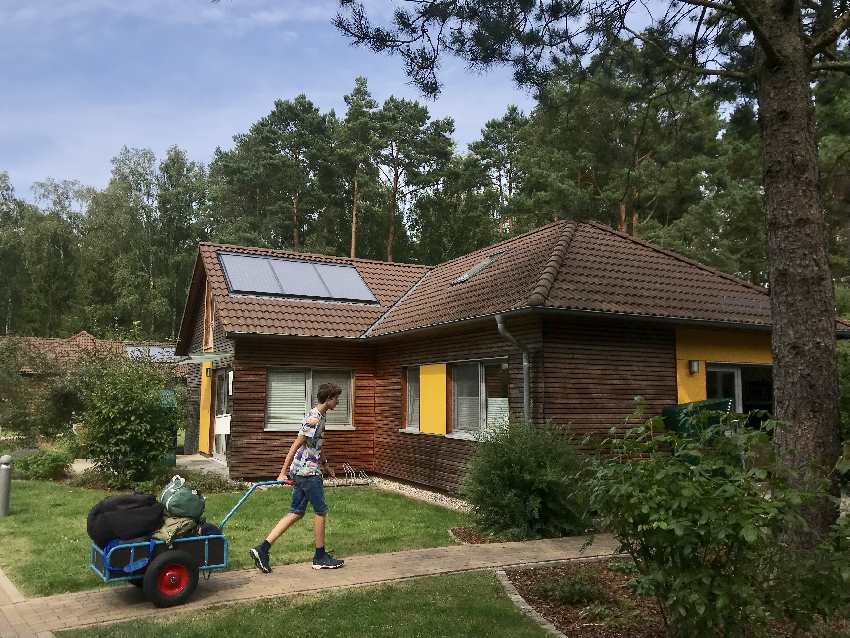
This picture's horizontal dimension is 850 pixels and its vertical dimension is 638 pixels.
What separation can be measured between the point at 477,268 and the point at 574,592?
9408mm

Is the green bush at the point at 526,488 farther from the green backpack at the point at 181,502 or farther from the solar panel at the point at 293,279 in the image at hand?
the solar panel at the point at 293,279

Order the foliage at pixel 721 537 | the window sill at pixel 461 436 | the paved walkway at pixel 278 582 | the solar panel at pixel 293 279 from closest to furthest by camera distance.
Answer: the foliage at pixel 721 537
the paved walkway at pixel 278 582
the window sill at pixel 461 436
the solar panel at pixel 293 279

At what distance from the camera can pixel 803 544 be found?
5.10 m

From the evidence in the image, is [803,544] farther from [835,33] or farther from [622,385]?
[622,385]

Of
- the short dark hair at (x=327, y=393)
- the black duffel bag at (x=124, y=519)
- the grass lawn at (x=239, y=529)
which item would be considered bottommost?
the grass lawn at (x=239, y=529)

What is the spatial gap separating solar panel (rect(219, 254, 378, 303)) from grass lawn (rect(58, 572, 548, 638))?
9984 millimetres

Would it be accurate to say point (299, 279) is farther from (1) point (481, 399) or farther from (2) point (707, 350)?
(2) point (707, 350)

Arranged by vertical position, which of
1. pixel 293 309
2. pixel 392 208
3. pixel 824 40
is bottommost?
pixel 293 309

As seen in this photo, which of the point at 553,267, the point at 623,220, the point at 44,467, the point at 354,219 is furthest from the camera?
the point at 354,219

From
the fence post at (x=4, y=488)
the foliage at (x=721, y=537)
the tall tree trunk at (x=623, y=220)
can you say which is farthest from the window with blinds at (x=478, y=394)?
the tall tree trunk at (x=623, y=220)

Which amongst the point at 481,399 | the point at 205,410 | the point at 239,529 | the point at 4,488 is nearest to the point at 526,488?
the point at 481,399

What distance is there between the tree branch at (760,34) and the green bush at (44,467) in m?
14.1

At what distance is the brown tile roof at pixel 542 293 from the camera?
10906 mm

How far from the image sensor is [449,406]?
12.5 metres
